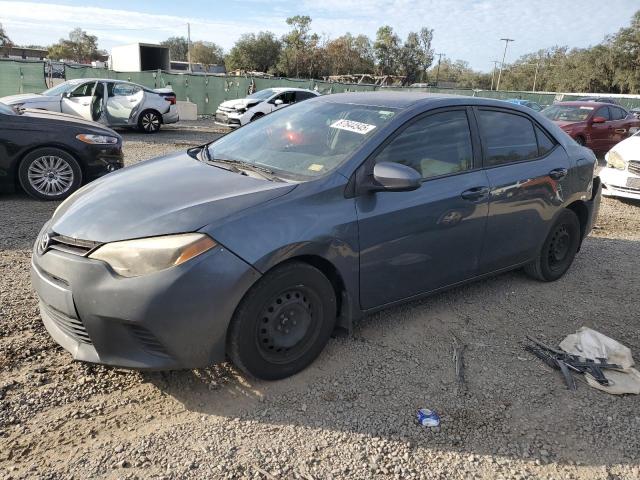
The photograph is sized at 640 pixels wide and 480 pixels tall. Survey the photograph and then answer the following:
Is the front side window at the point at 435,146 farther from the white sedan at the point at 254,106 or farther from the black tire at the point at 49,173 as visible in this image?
the white sedan at the point at 254,106

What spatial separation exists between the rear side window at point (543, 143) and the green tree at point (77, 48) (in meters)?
97.8

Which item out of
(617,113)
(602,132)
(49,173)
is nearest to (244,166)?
(49,173)

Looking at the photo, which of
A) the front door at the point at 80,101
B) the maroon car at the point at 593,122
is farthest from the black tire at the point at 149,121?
the maroon car at the point at 593,122

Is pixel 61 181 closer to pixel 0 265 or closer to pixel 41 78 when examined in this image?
pixel 0 265

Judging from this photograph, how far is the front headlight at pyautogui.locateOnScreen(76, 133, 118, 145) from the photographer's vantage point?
21.4 ft

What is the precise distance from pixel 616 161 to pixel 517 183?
18.8 ft

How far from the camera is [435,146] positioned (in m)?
3.49

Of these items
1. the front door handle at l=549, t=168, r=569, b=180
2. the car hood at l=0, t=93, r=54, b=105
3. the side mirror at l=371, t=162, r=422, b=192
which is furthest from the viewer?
the car hood at l=0, t=93, r=54, b=105

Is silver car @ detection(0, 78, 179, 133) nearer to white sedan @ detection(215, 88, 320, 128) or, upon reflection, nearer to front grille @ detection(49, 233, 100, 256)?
white sedan @ detection(215, 88, 320, 128)

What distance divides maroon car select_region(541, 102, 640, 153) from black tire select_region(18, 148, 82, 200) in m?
11.9

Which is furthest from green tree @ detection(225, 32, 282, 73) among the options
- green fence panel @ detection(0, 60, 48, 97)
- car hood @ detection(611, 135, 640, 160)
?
car hood @ detection(611, 135, 640, 160)

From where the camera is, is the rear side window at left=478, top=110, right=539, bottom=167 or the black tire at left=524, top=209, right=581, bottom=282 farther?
the black tire at left=524, top=209, right=581, bottom=282

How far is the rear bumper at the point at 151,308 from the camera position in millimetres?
2398

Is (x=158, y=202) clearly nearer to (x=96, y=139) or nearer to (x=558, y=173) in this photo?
(x=558, y=173)
